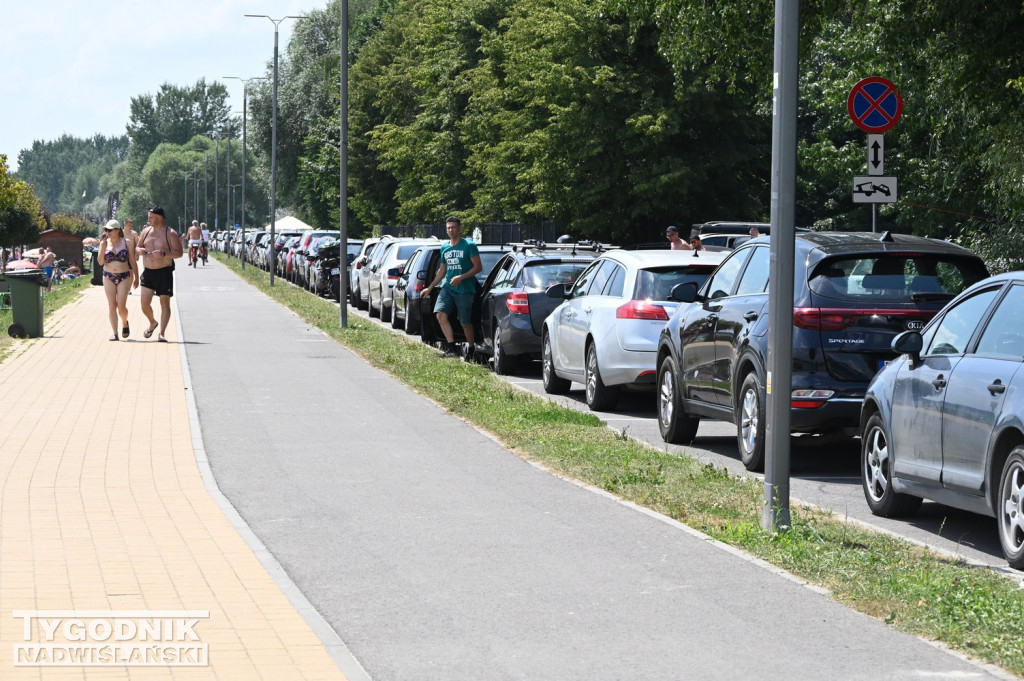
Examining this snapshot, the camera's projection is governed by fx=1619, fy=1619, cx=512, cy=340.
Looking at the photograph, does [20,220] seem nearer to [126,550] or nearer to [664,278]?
[664,278]

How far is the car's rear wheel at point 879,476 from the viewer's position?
32.7 ft

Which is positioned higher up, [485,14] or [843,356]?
[485,14]

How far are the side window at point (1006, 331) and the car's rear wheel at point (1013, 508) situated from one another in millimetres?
628

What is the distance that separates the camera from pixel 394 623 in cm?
693

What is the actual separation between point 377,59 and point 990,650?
67.8 m

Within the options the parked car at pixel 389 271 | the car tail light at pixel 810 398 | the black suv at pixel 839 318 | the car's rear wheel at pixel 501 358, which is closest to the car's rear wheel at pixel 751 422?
the black suv at pixel 839 318

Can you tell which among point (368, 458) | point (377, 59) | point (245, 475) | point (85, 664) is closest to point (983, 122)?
point (368, 458)

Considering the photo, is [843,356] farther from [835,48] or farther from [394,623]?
[835,48]

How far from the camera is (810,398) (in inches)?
457

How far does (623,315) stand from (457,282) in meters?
6.43

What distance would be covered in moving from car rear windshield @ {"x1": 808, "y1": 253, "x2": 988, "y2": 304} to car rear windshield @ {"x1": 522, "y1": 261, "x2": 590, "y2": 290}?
8186mm

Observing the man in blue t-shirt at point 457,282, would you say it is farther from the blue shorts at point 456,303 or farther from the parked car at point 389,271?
the parked car at point 389,271

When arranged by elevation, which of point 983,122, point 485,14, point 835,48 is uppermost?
point 485,14

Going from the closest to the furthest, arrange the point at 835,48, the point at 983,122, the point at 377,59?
1. the point at 983,122
2. the point at 835,48
3. the point at 377,59
